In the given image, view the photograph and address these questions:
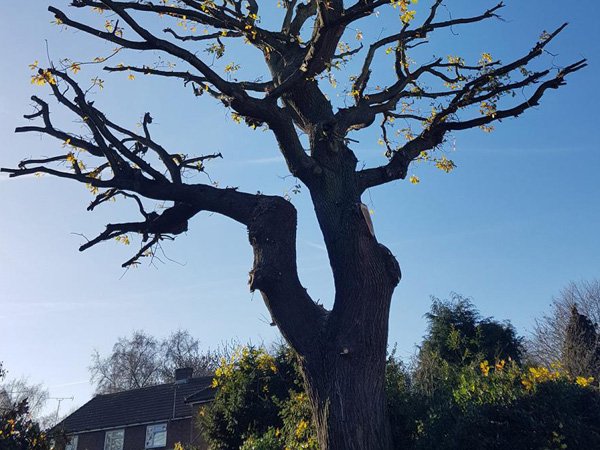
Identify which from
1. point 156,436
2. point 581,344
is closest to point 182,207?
point 581,344

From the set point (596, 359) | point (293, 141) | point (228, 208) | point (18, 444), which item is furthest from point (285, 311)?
point (596, 359)

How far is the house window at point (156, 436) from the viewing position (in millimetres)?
33934

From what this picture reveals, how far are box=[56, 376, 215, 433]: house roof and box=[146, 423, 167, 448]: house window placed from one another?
1.36 feet

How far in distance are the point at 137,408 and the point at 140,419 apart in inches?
57.0

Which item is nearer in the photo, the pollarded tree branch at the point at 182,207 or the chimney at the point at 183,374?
the pollarded tree branch at the point at 182,207

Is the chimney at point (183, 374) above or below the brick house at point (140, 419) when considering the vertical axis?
above

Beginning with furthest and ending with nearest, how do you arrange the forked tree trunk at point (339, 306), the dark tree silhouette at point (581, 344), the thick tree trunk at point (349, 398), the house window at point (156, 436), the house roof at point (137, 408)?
the house roof at point (137, 408), the house window at point (156, 436), the dark tree silhouette at point (581, 344), the forked tree trunk at point (339, 306), the thick tree trunk at point (349, 398)

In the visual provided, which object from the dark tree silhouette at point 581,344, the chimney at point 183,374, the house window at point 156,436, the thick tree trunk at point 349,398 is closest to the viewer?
the thick tree trunk at point 349,398

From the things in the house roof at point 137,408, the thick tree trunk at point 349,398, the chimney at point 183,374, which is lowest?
the thick tree trunk at point 349,398

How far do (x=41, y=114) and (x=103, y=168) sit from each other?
1206 millimetres

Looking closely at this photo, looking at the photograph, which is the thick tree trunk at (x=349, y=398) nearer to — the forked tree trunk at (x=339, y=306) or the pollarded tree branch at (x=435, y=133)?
the forked tree trunk at (x=339, y=306)

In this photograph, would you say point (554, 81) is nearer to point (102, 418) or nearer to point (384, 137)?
point (384, 137)

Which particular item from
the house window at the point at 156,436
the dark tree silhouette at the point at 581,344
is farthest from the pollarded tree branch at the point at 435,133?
the house window at the point at 156,436

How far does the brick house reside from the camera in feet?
112
